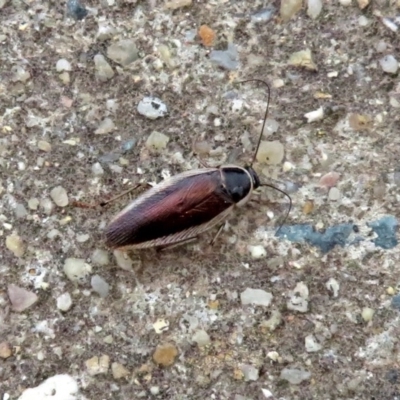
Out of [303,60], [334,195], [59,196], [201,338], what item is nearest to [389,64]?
[303,60]

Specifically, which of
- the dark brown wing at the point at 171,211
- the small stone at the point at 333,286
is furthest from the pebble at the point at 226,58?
the small stone at the point at 333,286

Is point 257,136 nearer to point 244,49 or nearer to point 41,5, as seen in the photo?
point 244,49

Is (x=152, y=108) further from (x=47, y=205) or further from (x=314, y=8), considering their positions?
(x=314, y=8)

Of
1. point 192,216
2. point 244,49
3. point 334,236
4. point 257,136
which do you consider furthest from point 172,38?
point 334,236

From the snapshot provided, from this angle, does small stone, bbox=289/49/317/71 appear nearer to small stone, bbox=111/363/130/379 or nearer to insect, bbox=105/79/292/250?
insect, bbox=105/79/292/250

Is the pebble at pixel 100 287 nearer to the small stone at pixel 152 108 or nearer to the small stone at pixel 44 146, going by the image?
the small stone at pixel 44 146

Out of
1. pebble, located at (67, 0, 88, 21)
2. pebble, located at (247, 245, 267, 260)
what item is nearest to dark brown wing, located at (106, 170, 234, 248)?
pebble, located at (247, 245, 267, 260)
